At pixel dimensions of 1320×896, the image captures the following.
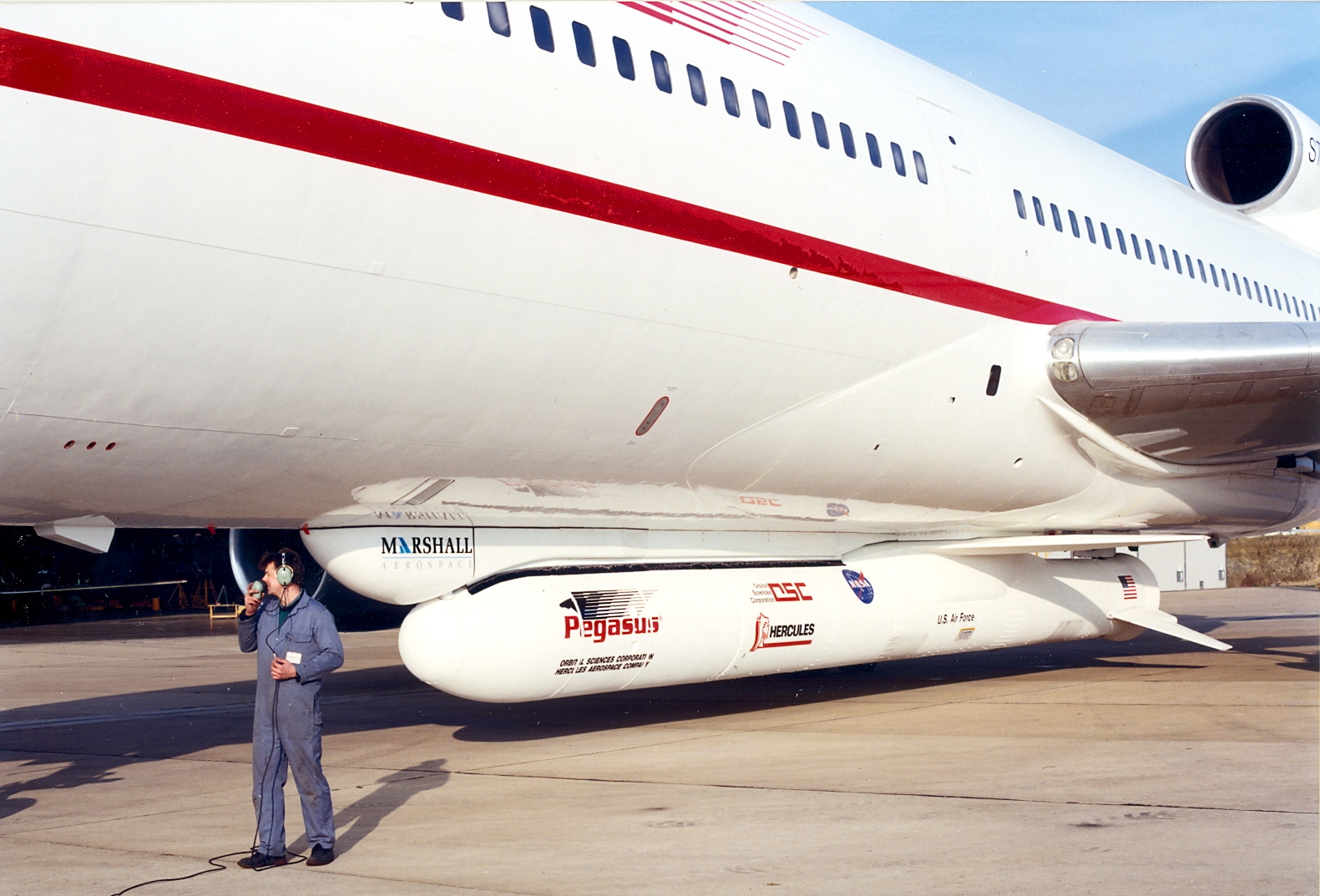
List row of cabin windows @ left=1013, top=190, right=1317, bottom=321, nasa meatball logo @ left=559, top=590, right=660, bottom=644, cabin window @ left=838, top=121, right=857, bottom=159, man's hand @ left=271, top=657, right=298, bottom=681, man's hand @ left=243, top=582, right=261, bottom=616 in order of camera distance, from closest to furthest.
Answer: man's hand @ left=271, top=657, right=298, bottom=681 < man's hand @ left=243, top=582, right=261, bottom=616 < nasa meatball logo @ left=559, top=590, right=660, bottom=644 < cabin window @ left=838, top=121, right=857, bottom=159 < row of cabin windows @ left=1013, top=190, right=1317, bottom=321

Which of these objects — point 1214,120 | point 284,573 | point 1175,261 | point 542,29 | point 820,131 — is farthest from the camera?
point 1214,120

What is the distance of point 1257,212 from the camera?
17.8m

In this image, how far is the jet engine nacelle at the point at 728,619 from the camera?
8.24 metres

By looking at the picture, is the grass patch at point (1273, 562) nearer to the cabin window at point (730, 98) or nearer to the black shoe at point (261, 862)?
the cabin window at point (730, 98)

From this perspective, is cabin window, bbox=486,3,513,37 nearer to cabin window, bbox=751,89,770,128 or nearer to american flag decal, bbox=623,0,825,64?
american flag decal, bbox=623,0,825,64

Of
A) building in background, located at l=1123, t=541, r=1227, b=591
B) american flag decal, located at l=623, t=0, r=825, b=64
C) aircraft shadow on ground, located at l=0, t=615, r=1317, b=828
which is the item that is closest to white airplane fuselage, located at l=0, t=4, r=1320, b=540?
american flag decal, located at l=623, t=0, r=825, b=64

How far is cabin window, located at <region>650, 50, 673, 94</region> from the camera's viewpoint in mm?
7742

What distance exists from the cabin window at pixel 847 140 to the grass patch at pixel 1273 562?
4050 centimetres

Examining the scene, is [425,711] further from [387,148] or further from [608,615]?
[387,148]

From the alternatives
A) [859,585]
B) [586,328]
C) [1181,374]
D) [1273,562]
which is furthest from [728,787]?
[1273,562]

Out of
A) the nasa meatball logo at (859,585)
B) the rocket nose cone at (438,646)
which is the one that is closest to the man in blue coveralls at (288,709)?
the rocket nose cone at (438,646)

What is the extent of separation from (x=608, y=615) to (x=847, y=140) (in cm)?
388

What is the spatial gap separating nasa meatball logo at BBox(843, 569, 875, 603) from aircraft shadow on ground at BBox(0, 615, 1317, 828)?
1.65m

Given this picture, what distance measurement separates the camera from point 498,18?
6879 millimetres
